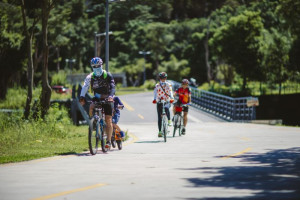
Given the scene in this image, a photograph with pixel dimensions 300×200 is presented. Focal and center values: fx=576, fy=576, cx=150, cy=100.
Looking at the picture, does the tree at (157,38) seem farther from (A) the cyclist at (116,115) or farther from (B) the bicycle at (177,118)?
(A) the cyclist at (116,115)

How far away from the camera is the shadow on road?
740 cm

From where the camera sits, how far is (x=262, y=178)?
8.56 m

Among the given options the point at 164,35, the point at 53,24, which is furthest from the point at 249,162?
the point at 164,35

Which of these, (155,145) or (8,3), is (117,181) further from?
(8,3)

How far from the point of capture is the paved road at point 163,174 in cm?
726

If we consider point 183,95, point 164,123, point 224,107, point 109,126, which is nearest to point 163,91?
point 164,123

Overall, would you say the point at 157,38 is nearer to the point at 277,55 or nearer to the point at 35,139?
the point at 277,55

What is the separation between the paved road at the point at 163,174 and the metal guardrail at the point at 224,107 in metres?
19.5

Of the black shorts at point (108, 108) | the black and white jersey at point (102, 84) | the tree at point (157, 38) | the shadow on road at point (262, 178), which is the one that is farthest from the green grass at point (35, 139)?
the tree at point (157, 38)

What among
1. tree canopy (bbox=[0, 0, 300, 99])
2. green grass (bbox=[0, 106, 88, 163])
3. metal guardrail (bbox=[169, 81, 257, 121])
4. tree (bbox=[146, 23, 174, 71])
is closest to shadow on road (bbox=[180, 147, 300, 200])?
green grass (bbox=[0, 106, 88, 163])

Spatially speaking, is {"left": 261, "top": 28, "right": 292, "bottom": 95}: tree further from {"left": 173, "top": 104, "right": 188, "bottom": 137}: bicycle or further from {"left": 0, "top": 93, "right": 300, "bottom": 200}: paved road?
{"left": 0, "top": 93, "right": 300, "bottom": 200}: paved road

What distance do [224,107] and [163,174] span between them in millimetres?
25940

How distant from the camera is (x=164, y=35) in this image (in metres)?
98.1

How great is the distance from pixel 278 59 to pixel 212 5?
54380 millimetres
